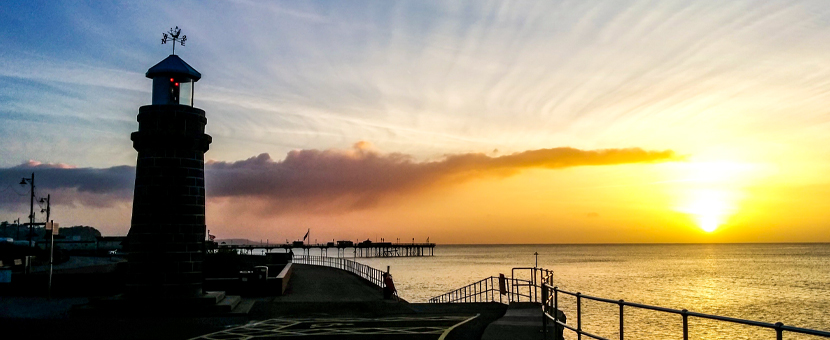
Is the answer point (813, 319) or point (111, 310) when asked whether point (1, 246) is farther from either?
point (813, 319)

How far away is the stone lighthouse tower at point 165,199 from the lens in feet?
68.1

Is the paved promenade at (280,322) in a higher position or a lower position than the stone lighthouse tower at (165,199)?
lower

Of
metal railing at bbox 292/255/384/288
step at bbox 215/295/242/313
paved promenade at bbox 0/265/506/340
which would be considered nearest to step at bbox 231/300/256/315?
step at bbox 215/295/242/313

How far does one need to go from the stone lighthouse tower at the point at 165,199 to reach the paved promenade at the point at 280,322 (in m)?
1.04

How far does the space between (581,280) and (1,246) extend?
235 feet

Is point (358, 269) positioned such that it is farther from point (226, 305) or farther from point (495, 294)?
point (226, 305)

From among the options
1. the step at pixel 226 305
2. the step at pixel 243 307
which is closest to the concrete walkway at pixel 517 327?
the step at pixel 243 307

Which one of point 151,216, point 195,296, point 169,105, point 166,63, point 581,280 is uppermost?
point 166,63

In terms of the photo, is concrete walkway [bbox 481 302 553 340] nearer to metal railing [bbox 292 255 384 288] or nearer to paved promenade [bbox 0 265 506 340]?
paved promenade [bbox 0 265 506 340]

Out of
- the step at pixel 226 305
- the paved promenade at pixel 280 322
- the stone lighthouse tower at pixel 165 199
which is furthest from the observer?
the step at pixel 226 305

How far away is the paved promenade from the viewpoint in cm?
1620

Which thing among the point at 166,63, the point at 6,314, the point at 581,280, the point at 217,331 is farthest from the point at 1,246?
the point at 581,280

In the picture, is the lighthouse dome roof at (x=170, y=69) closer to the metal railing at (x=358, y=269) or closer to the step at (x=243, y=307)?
the step at (x=243, y=307)

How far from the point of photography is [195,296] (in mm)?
21484
